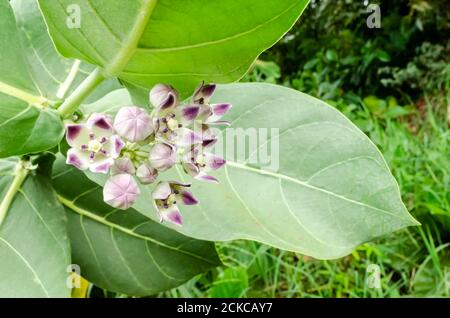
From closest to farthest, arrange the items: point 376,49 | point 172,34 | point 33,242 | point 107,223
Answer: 1. point 172,34
2. point 33,242
3. point 107,223
4. point 376,49

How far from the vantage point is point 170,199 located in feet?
1.49

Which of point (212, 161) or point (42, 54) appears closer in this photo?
point (212, 161)

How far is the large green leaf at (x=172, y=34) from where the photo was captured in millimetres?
372

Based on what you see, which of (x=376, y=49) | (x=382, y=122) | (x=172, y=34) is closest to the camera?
(x=172, y=34)

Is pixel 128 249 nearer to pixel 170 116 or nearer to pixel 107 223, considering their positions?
pixel 107 223

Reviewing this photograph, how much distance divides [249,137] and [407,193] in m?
1.69

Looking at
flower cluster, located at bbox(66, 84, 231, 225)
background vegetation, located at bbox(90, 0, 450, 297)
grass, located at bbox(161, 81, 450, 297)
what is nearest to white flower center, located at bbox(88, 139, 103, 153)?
flower cluster, located at bbox(66, 84, 231, 225)

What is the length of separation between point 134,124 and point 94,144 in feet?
0.11

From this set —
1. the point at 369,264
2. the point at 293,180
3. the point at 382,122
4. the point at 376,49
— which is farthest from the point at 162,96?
the point at 376,49

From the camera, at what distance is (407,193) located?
2141 mm
